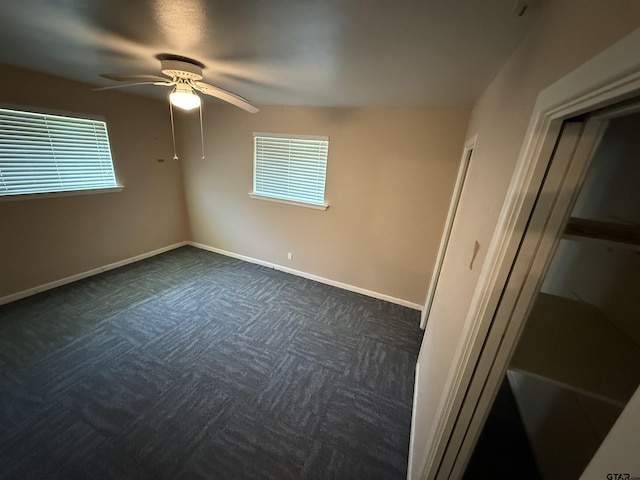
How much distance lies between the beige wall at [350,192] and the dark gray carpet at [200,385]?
640 millimetres

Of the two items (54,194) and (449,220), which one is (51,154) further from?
(449,220)

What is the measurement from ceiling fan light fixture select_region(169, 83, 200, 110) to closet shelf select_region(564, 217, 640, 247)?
222 cm

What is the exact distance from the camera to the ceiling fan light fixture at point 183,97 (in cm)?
182

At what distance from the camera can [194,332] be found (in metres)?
2.41

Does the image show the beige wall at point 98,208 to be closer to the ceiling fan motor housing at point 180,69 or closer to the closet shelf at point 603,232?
the ceiling fan motor housing at point 180,69

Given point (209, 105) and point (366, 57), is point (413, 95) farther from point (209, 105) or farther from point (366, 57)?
point (209, 105)

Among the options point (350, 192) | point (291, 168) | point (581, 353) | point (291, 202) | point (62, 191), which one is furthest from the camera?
point (291, 202)

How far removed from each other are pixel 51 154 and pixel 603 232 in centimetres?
434

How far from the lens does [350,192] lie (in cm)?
309

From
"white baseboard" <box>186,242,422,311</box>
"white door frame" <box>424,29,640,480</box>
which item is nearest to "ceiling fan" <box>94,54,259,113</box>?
"white door frame" <box>424,29,640,480</box>

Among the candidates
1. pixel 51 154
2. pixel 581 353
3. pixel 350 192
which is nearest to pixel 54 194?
pixel 51 154

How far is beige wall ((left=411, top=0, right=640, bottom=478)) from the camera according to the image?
53 centimetres

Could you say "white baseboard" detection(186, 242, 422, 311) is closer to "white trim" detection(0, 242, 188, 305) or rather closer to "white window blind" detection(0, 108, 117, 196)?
"white trim" detection(0, 242, 188, 305)

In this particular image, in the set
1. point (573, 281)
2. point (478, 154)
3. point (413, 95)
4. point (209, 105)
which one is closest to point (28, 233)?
point (209, 105)
